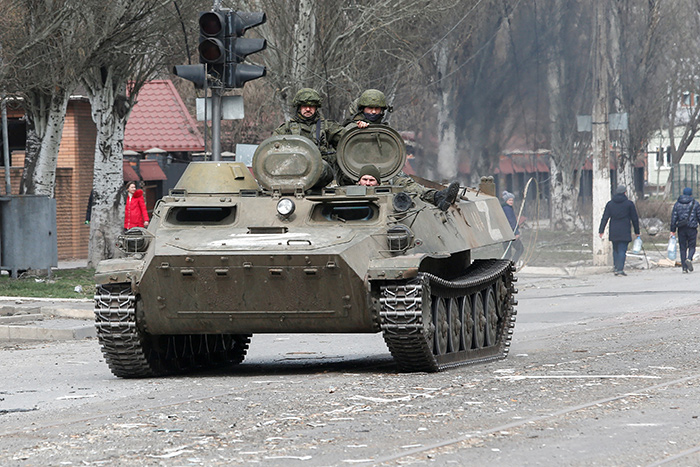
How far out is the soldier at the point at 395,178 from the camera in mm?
A: 12477

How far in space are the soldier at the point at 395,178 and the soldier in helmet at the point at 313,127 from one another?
174 millimetres

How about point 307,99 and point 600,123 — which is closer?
point 307,99

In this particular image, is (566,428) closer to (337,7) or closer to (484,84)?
(337,7)

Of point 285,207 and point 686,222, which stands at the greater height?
point 285,207

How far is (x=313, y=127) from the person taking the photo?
13.2 meters

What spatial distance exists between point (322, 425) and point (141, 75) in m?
18.2

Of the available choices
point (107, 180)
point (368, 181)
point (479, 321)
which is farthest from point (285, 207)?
point (107, 180)

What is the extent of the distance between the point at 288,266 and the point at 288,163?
1.49m

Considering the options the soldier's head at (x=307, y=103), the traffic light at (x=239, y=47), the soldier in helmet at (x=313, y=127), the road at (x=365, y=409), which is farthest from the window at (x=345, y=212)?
the traffic light at (x=239, y=47)

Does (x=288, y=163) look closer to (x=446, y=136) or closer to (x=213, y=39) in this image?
(x=213, y=39)

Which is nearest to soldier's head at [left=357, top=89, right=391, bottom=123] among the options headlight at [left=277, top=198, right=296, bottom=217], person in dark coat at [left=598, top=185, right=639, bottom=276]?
headlight at [left=277, top=198, right=296, bottom=217]

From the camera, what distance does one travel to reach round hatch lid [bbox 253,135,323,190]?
12109 mm

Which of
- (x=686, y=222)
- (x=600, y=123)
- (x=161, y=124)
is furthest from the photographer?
(x=161, y=124)

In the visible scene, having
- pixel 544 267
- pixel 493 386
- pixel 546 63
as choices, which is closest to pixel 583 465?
pixel 493 386
